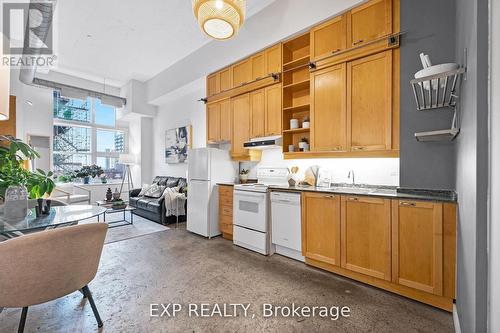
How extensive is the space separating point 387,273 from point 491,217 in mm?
1500

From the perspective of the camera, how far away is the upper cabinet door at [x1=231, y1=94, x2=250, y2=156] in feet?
12.9

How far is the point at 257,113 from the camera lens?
149 inches

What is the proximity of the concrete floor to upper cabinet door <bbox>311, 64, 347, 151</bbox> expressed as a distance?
1.61 m

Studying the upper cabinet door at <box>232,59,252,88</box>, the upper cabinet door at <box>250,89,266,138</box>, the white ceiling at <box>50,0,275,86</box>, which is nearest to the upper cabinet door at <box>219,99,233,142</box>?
the upper cabinet door at <box>232,59,252,88</box>

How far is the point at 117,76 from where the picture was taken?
625 centimetres

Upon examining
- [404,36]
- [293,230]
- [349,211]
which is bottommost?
[293,230]

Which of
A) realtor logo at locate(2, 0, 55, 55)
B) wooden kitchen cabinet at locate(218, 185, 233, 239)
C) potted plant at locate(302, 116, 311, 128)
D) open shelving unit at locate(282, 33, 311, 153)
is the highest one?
realtor logo at locate(2, 0, 55, 55)

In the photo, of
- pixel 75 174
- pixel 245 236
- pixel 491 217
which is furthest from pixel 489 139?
pixel 75 174

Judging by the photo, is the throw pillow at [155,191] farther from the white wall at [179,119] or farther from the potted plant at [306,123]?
the potted plant at [306,123]

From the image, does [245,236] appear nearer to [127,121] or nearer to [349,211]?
[349,211]

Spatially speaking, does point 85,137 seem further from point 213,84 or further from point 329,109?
point 329,109

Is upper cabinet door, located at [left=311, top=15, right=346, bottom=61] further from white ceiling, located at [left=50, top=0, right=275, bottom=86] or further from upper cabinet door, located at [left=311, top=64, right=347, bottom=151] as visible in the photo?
white ceiling, located at [left=50, top=0, right=275, bottom=86]

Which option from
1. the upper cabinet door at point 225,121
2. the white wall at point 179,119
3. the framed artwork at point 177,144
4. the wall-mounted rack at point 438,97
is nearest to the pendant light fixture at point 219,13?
the wall-mounted rack at point 438,97

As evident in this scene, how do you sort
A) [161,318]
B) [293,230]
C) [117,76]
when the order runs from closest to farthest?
[161,318] → [293,230] → [117,76]
